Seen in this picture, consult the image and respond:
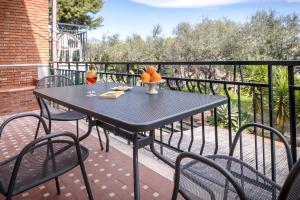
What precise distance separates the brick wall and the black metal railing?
1.98ft

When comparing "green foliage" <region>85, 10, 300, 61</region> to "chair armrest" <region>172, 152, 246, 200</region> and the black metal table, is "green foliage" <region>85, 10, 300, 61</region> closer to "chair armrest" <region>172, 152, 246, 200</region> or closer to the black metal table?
the black metal table

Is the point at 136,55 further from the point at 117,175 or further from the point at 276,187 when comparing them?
the point at 276,187

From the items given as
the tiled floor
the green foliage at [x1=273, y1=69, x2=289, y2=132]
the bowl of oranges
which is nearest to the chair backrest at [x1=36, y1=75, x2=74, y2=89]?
the tiled floor

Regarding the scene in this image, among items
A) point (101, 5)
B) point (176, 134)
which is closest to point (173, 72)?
point (176, 134)

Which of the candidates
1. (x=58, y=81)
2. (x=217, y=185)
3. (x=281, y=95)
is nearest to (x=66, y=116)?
(x=58, y=81)

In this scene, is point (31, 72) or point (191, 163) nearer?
point (191, 163)

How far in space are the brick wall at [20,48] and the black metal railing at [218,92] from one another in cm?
60

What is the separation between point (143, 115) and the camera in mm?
1376

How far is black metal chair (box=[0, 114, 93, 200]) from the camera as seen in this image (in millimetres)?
1278

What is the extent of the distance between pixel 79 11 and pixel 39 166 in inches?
760

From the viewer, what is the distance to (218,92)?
8.16 metres

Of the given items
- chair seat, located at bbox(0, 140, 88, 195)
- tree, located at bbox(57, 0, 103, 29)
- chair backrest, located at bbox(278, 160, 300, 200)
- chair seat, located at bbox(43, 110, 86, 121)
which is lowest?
chair seat, located at bbox(0, 140, 88, 195)

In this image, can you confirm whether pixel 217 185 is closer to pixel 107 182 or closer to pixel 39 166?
pixel 39 166

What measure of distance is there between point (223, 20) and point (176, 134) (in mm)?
10096
